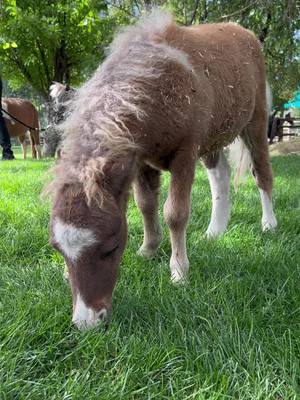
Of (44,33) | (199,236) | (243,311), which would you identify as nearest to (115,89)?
(243,311)

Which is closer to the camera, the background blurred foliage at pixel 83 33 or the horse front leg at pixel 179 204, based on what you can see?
the horse front leg at pixel 179 204

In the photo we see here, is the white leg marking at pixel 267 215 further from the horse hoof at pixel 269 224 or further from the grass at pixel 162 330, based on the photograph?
the grass at pixel 162 330

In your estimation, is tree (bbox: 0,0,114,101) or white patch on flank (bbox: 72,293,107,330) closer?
white patch on flank (bbox: 72,293,107,330)

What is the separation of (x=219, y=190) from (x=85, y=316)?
2694 mm

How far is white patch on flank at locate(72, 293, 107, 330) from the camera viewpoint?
2092mm

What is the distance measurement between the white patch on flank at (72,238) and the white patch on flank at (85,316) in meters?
0.21

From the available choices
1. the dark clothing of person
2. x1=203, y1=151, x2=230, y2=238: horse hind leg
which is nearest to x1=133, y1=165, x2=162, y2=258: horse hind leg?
x1=203, y1=151, x2=230, y2=238: horse hind leg

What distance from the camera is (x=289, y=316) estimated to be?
7.63 feet

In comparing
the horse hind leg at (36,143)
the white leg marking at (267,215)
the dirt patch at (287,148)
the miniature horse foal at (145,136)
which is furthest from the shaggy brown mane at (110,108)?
the dirt patch at (287,148)

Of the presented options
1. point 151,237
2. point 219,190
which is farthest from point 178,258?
point 219,190

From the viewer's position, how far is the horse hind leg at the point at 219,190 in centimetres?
421

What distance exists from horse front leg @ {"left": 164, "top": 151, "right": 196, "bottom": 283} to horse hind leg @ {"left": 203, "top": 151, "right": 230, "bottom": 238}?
3.25 ft

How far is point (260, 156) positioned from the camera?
471cm

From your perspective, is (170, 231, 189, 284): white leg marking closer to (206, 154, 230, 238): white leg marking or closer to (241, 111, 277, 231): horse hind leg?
(206, 154, 230, 238): white leg marking
